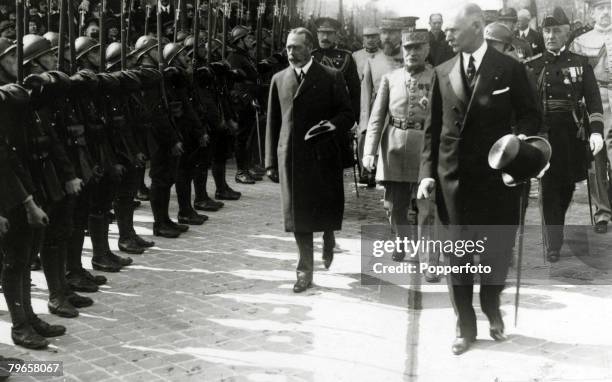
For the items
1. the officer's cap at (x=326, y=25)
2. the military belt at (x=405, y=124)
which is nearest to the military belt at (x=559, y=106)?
the military belt at (x=405, y=124)

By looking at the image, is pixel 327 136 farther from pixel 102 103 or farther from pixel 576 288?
pixel 576 288

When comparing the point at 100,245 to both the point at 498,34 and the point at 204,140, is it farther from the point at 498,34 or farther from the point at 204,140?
the point at 498,34

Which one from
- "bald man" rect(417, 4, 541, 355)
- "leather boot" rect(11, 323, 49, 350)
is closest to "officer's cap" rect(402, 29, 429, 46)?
"bald man" rect(417, 4, 541, 355)

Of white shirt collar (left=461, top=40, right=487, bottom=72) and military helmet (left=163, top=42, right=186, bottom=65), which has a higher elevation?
white shirt collar (left=461, top=40, right=487, bottom=72)

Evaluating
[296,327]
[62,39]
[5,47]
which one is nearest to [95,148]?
[62,39]

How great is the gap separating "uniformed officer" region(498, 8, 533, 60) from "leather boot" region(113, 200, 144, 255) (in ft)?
15.9

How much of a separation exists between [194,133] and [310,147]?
2762 millimetres

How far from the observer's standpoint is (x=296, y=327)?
6492 mm

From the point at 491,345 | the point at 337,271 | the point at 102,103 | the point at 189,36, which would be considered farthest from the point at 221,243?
the point at 491,345

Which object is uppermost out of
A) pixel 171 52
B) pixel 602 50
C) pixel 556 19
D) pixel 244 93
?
pixel 556 19

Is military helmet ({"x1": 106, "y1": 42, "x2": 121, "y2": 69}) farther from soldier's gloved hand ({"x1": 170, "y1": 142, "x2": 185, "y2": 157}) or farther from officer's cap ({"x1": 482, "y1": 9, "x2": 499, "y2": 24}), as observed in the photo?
officer's cap ({"x1": 482, "y1": 9, "x2": 499, "y2": 24})

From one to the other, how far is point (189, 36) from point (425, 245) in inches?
185

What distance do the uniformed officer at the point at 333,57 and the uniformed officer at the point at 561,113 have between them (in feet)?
8.87

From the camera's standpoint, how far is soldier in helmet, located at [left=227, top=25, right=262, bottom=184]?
12.3m
